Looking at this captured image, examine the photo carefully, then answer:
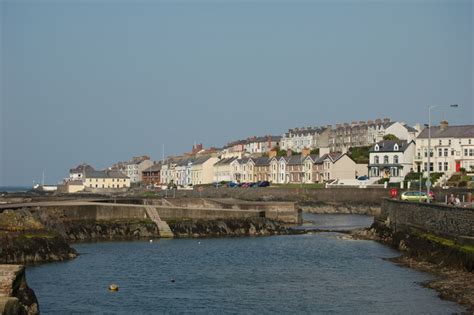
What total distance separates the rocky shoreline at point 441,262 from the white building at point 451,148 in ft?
193

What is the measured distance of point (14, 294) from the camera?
26109 mm

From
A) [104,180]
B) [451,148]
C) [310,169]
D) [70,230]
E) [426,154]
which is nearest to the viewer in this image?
[70,230]

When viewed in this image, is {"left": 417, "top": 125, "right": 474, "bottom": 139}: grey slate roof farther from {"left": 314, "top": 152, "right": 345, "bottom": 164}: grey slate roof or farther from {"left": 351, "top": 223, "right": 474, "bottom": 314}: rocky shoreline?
{"left": 351, "top": 223, "right": 474, "bottom": 314}: rocky shoreline

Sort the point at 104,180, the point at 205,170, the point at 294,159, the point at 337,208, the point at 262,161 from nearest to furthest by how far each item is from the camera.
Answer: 1. the point at 337,208
2. the point at 294,159
3. the point at 262,161
4. the point at 205,170
5. the point at 104,180

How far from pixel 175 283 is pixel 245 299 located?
5643mm

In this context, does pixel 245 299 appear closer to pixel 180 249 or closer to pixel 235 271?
pixel 235 271

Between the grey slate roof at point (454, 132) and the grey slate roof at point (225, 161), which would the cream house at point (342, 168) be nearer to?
the grey slate roof at point (454, 132)

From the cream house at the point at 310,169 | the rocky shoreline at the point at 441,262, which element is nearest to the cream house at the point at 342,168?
the cream house at the point at 310,169

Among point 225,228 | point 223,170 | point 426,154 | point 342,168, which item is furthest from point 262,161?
point 225,228

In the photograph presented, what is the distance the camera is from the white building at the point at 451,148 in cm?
11412

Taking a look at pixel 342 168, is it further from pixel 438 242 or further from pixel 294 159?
pixel 438 242

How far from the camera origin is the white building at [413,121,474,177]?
4493 inches

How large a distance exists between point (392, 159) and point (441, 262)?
273 ft

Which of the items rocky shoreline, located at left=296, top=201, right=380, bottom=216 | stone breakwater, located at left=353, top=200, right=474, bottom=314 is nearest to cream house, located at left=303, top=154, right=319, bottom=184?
rocky shoreline, located at left=296, top=201, right=380, bottom=216
